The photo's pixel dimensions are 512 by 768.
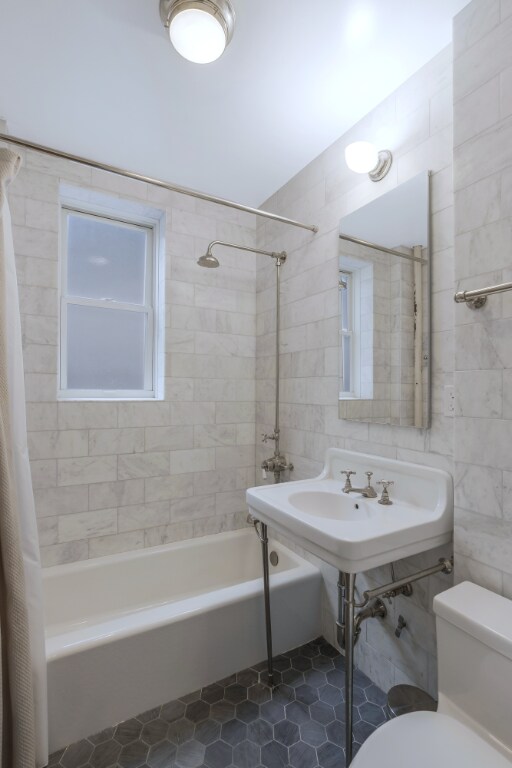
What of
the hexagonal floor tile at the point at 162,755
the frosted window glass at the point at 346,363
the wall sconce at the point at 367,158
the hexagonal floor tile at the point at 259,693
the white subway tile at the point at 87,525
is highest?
the wall sconce at the point at 367,158

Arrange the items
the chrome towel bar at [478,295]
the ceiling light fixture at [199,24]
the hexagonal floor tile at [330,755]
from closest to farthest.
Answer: the chrome towel bar at [478,295] < the ceiling light fixture at [199,24] < the hexagonal floor tile at [330,755]

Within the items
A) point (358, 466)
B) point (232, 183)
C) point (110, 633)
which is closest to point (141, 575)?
point (110, 633)

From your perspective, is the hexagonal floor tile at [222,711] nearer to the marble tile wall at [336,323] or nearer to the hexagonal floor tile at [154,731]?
the hexagonal floor tile at [154,731]

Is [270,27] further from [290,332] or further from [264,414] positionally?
[264,414]

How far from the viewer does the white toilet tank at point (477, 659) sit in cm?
91

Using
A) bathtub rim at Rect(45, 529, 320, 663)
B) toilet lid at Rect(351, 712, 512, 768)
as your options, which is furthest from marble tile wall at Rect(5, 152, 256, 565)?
toilet lid at Rect(351, 712, 512, 768)

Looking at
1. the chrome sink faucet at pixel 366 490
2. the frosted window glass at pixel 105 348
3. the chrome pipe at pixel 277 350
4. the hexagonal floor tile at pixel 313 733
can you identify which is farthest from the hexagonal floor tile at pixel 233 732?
the frosted window glass at pixel 105 348

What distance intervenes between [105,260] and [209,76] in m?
1.21

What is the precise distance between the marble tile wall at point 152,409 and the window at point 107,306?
0.19 metres

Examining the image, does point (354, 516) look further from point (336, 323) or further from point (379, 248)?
point (379, 248)

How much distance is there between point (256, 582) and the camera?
5.78 ft

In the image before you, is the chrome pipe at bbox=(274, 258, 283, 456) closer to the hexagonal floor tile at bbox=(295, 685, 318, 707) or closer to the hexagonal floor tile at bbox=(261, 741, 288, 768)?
the hexagonal floor tile at bbox=(295, 685, 318, 707)

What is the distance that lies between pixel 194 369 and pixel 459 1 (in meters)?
1.92

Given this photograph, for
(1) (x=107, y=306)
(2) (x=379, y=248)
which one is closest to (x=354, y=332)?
(2) (x=379, y=248)
